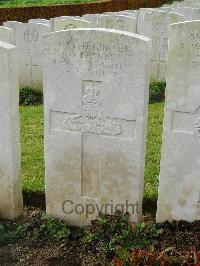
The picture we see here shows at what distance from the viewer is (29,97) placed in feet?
32.4

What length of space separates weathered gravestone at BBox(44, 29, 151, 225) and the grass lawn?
768 mm

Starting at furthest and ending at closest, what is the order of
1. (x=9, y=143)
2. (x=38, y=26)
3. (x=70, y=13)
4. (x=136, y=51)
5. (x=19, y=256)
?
(x=70, y=13), (x=38, y=26), (x=9, y=143), (x=19, y=256), (x=136, y=51)

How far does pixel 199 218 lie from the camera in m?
4.85

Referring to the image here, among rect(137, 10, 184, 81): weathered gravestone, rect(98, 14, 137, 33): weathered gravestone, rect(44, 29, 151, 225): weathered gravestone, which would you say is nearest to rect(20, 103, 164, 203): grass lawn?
rect(44, 29, 151, 225): weathered gravestone

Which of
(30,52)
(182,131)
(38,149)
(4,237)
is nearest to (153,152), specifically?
(38,149)

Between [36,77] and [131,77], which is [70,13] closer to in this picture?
[36,77]

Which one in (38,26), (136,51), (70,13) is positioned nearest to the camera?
(136,51)

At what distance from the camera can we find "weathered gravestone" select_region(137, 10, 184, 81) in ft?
32.8

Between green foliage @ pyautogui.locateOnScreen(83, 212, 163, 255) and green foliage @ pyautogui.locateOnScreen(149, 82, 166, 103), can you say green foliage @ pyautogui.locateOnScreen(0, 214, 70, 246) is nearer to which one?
green foliage @ pyautogui.locateOnScreen(83, 212, 163, 255)

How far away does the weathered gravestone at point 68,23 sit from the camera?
30.3 feet

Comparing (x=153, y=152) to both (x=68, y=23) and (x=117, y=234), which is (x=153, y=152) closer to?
(x=117, y=234)

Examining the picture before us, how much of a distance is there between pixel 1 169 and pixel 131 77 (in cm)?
174

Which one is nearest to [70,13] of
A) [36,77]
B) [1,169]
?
[36,77]

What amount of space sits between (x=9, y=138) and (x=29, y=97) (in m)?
4.99
